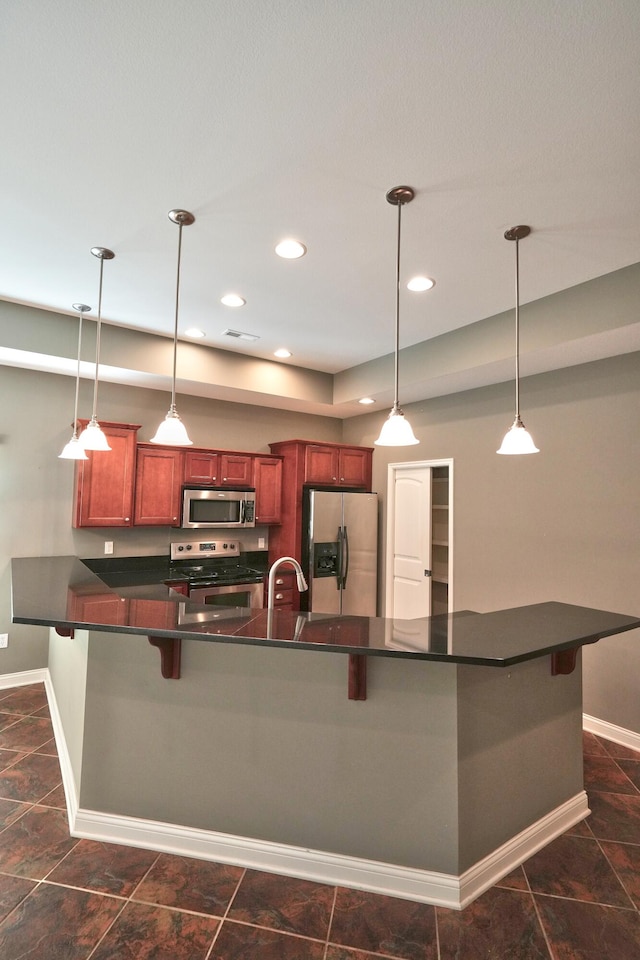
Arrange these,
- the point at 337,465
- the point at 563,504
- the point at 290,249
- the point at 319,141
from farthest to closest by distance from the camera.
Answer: the point at 337,465 → the point at 563,504 → the point at 290,249 → the point at 319,141

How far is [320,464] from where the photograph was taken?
5246 millimetres

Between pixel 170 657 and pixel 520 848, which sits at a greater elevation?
pixel 170 657

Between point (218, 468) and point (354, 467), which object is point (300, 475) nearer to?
point (354, 467)

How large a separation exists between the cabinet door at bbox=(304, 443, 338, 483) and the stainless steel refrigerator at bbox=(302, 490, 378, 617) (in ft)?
0.54

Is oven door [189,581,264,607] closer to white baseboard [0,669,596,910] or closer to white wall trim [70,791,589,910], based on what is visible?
white baseboard [0,669,596,910]

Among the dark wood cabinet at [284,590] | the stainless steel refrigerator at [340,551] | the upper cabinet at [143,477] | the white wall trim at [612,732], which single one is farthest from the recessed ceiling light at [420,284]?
the white wall trim at [612,732]

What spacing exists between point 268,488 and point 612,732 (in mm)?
3597

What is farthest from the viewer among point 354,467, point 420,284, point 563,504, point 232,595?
point 354,467

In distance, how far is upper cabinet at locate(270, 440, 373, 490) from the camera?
16.8 feet

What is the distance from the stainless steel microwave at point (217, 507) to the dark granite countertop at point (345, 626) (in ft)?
6.34

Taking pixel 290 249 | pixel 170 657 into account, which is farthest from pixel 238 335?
pixel 170 657

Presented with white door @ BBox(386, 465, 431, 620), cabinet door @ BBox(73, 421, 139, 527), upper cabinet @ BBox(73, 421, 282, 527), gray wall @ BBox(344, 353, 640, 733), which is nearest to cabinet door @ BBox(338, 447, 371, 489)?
white door @ BBox(386, 465, 431, 620)

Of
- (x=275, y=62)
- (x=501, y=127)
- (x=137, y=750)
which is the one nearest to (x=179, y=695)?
(x=137, y=750)

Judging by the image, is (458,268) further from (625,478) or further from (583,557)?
(583,557)
